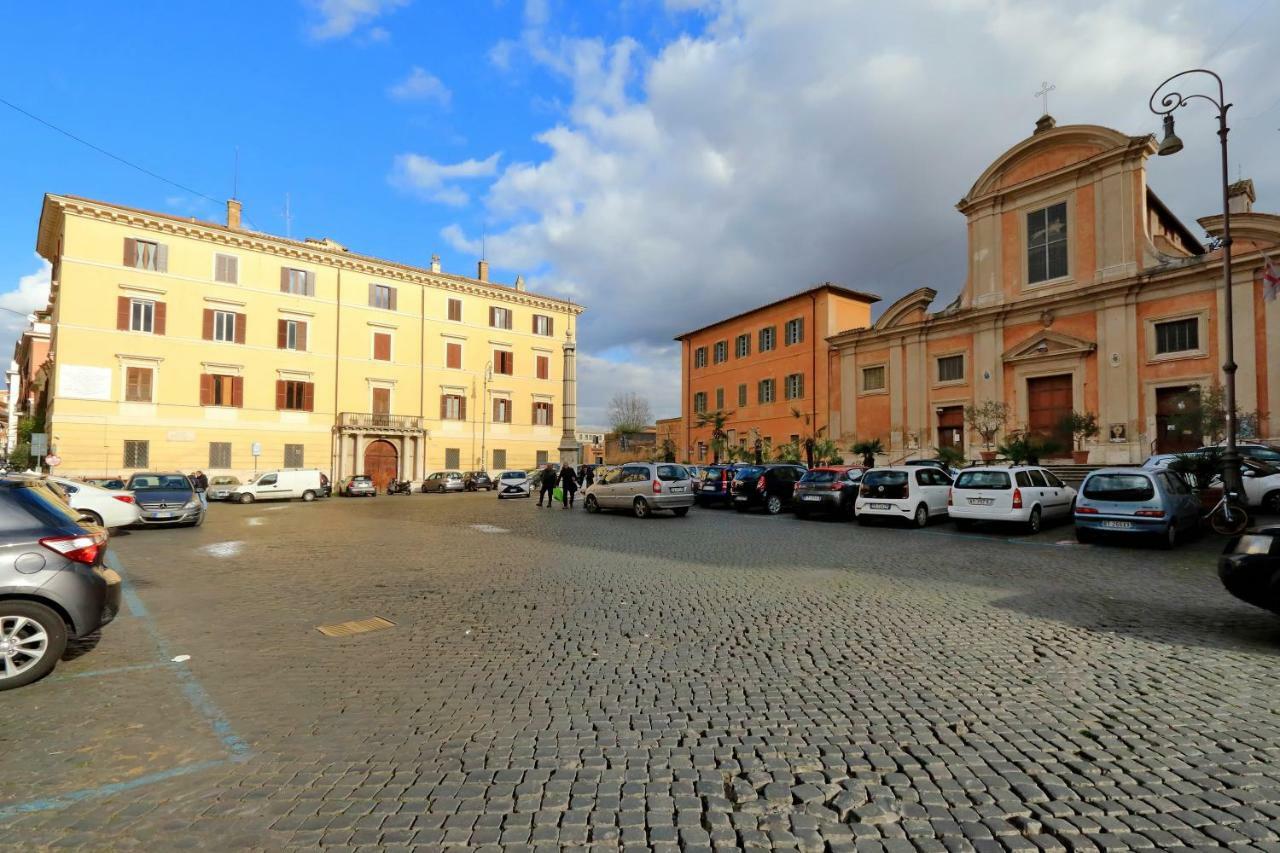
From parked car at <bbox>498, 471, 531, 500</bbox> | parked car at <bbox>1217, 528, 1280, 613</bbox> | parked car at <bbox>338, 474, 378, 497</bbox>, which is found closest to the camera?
parked car at <bbox>1217, 528, 1280, 613</bbox>

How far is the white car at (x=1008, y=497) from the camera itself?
1412 centimetres

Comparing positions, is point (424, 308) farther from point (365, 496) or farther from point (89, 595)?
point (89, 595)

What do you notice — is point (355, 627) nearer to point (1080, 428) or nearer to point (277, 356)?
point (1080, 428)

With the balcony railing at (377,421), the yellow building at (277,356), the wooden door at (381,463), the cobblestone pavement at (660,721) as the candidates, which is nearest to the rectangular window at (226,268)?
the yellow building at (277,356)

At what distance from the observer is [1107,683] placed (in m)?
4.57

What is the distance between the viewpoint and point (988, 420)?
2814cm

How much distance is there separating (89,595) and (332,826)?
347 cm

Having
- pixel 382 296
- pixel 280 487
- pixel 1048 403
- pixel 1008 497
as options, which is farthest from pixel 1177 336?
pixel 382 296

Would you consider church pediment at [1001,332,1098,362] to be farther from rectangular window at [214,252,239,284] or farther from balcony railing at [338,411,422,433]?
rectangular window at [214,252,239,284]

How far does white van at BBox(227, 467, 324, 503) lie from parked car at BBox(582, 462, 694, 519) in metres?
21.5

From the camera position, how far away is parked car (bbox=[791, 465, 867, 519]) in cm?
1822

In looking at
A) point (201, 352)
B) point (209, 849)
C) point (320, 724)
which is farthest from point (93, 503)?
point (201, 352)

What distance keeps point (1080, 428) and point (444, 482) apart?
1333 inches

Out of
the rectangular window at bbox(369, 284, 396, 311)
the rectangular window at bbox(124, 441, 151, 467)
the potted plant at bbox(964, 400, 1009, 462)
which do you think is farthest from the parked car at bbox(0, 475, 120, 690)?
the rectangular window at bbox(369, 284, 396, 311)
